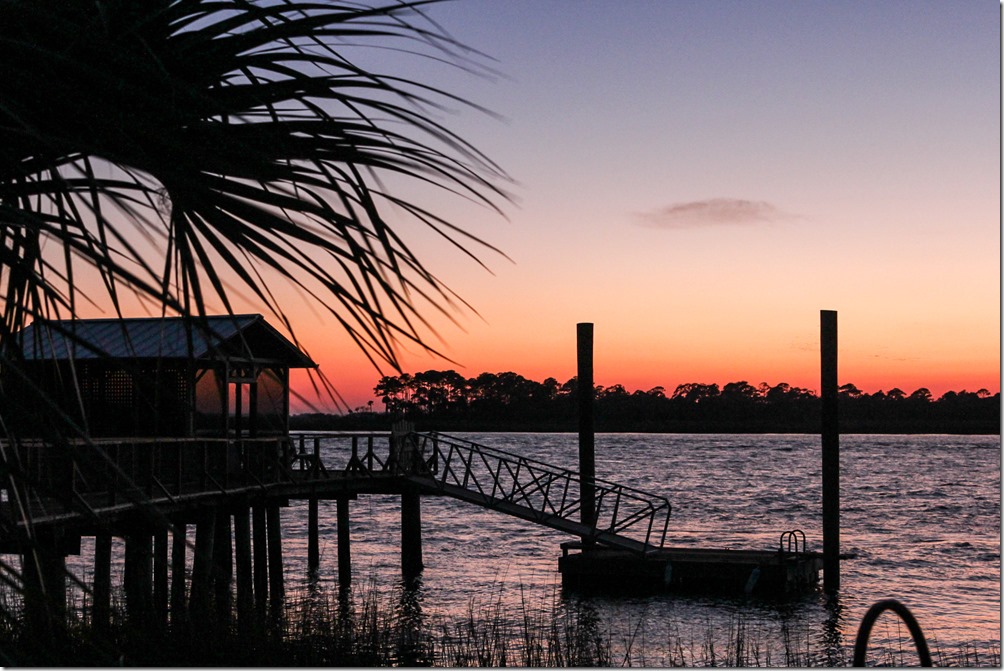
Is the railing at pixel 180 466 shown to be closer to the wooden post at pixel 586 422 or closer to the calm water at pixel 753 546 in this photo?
the calm water at pixel 753 546

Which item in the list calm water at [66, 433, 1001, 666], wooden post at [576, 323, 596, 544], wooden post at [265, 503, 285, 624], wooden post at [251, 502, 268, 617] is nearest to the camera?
calm water at [66, 433, 1001, 666]

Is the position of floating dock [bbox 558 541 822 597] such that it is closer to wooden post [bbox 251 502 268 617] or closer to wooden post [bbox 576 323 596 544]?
wooden post [bbox 576 323 596 544]

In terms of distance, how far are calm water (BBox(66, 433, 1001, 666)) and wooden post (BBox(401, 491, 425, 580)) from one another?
0.52 metres

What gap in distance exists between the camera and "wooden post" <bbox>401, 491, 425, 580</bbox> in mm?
26016

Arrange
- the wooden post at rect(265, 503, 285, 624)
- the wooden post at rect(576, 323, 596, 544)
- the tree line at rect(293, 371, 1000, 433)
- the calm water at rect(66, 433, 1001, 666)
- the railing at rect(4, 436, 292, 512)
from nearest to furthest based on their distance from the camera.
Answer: the railing at rect(4, 436, 292, 512)
the calm water at rect(66, 433, 1001, 666)
the wooden post at rect(576, 323, 596, 544)
the wooden post at rect(265, 503, 285, 624)
the tree line at rect(293, 371, 1000, 433)

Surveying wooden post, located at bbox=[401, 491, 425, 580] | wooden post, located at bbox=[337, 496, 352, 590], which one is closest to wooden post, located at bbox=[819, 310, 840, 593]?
wooden post, located at bbox=[401, 491, 425, 580]

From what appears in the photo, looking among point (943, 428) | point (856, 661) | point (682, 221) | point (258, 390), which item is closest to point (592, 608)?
point (258, 390)

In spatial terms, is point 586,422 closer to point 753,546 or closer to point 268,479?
point 268,479

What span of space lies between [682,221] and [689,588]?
8.96m

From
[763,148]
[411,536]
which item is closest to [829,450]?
[763,148]

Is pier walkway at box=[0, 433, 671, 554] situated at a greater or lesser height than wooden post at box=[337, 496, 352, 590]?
greater

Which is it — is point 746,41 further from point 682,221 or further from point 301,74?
point 301,74

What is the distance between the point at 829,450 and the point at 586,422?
194 inches

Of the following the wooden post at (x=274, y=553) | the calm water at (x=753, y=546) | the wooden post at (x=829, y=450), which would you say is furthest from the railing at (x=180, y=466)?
the wooden post at (x=829, y=450)
